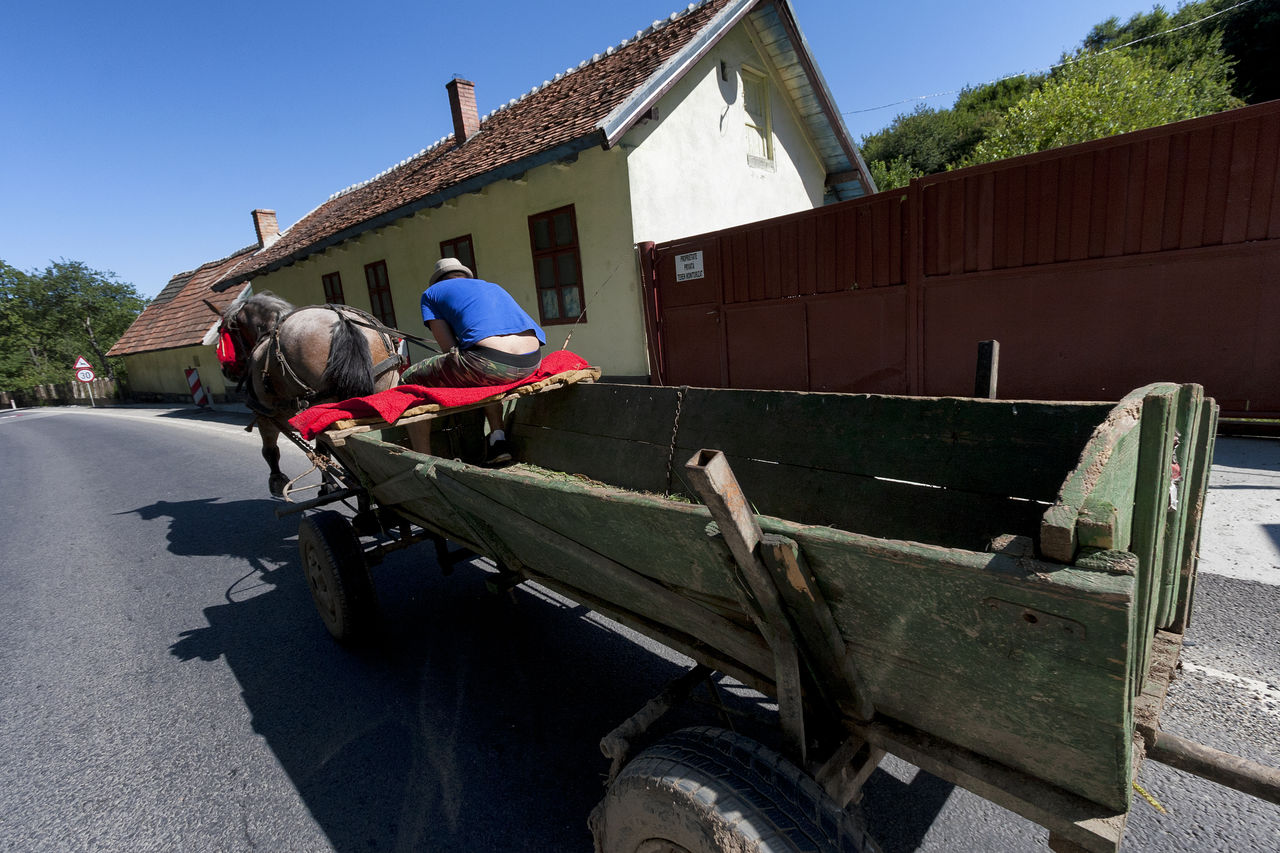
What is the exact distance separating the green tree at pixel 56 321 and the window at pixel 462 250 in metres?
43.0

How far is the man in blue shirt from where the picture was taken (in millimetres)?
3693

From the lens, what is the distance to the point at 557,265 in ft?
31.0

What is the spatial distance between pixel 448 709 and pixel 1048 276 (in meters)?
6.03

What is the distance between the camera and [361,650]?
3021mm

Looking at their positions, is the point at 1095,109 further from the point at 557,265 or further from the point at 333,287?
the point at 333,287

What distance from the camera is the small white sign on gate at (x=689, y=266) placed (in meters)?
7.91

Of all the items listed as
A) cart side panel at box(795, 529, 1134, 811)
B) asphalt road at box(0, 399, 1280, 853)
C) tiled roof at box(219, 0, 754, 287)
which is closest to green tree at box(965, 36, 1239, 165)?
tiled roof at box(219, 0, 754, 287)

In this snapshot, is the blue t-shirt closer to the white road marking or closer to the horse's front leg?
the horse's front leg

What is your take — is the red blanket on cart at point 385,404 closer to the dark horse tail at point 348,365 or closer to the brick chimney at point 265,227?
the dark horse tail at point 348,365

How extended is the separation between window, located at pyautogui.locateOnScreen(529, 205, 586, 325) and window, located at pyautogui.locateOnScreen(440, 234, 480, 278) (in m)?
1.67

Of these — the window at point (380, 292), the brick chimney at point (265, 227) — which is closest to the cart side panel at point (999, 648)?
the window at point (380, 292)

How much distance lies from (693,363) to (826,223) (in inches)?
104

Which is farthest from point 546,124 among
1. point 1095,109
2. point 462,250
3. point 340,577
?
point 1095,109

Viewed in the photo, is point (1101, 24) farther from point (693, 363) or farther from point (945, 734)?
point (945, 734)
